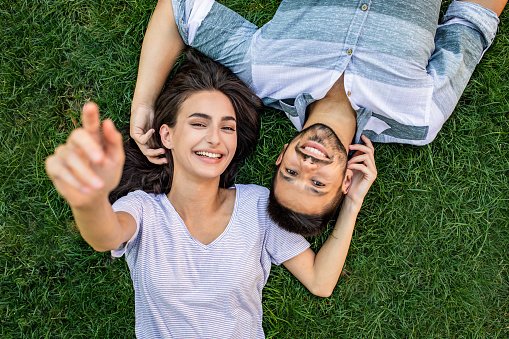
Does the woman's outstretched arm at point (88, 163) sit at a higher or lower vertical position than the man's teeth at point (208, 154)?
higher

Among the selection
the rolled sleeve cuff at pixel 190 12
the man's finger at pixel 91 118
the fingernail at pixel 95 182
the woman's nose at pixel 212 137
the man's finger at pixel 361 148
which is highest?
the man's finger at pixel 91 118

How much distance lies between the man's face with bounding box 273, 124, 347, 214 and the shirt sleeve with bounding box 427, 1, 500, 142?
0.93 meters

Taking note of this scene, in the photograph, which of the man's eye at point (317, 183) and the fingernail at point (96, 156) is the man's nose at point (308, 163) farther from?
the fingernail at point (96, 156)

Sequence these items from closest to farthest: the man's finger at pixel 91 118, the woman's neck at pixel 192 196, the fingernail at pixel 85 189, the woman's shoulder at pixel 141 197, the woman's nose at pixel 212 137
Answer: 1. the man's finger at pixel 91 118
2. the fingernail at pixel 85 189
3. the woman's nose at pixel 212 137
4. the woman's shoulder at pixel 141 197
5. the woman's neck at pixel 192 196

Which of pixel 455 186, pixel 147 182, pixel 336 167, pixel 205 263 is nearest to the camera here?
pixel 336 167

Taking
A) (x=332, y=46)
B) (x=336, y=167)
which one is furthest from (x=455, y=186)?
(x=332, y=46)

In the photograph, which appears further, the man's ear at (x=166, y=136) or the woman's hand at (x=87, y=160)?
the man's ear at (x=166, y=136)

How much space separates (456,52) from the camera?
9.81 ft

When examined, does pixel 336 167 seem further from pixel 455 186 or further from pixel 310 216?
pixel 455 186

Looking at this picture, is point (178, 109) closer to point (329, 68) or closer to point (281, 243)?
point (329, 68)

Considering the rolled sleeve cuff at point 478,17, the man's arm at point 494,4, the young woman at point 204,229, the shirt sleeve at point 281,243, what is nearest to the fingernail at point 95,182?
the young woman at point 204,229

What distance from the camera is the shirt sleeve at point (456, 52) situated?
295 centimetres

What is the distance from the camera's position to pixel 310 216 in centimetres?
280

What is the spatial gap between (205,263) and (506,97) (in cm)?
299
